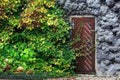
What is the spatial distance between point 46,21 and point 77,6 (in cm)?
105

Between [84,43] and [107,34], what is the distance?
77 centimetres

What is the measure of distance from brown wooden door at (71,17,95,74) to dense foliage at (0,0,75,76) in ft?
1.01

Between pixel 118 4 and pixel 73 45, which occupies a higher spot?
pixel 118 4

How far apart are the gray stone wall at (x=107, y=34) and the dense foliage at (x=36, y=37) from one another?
875 millimetres

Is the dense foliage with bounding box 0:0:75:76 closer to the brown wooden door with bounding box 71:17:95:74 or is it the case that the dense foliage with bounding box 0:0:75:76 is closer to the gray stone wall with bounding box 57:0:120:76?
the brown wooden door with bounding box 71:17:95:74

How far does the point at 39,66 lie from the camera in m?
12.7

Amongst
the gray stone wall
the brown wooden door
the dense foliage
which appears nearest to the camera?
the dense foliage

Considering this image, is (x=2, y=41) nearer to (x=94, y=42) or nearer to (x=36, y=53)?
(x=36, y=53)

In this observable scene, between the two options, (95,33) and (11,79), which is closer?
(11,79)

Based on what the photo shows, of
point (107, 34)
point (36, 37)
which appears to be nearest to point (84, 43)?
point (107, 34)

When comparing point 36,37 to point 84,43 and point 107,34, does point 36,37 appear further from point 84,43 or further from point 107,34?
point 107,34

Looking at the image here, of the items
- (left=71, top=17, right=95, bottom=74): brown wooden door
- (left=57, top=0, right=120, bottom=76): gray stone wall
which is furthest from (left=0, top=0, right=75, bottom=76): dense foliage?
(left=57, top=0, right=120, bottom=76): gray stone wall

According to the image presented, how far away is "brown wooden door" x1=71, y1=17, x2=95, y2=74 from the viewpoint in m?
13.2

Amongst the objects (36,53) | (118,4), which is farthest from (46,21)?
(118,4)
